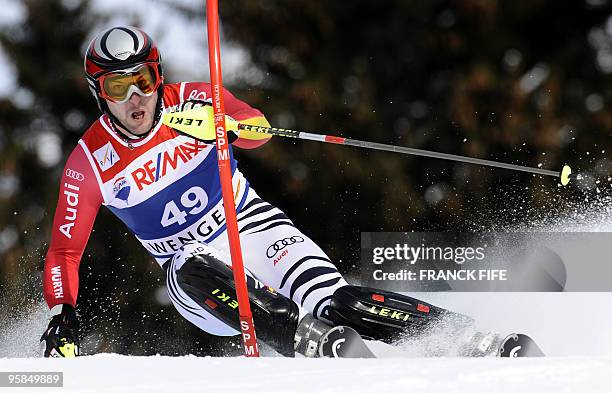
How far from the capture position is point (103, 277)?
443 centimetres

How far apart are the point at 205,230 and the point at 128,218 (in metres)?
0.33

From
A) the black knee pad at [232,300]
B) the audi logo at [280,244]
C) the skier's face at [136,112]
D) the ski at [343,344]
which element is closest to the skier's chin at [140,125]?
the skier's face at [136,112]

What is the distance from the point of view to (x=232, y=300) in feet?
12.3

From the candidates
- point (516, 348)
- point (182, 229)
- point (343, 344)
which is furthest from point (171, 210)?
point (516, 348)

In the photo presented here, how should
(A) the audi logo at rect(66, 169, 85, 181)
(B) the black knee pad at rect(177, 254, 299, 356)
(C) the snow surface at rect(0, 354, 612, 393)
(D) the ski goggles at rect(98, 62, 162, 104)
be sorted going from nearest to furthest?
(C) the snow surface at rect(0, 354, 612, 393) → (B) the black knee pad at rect(177, 254, 299, 356) → (D) the ski goggles at rect(98, 62, 162, 104) → (A) the audi logo at rect(66, 169, 85, 181)

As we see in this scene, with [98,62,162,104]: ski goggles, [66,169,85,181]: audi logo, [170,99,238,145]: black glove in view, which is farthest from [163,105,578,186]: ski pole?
[66,169,85,181]: audi logo

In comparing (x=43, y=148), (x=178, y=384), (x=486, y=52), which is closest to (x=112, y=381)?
(x=178, y=384)

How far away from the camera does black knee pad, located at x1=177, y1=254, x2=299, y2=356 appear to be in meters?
3.69

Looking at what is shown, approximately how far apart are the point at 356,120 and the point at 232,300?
1.76 meters

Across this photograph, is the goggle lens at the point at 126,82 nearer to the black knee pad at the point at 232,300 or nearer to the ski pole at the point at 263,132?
the ski pole at the point at 263,132

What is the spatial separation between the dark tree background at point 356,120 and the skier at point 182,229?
25 centimetres

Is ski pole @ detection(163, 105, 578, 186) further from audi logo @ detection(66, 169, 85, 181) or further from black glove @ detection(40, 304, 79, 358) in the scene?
black glove @ detection(40, 304, 79, 358)

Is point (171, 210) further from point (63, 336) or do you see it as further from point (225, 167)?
point (63, 336)

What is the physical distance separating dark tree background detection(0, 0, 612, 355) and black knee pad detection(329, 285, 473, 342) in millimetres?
574
